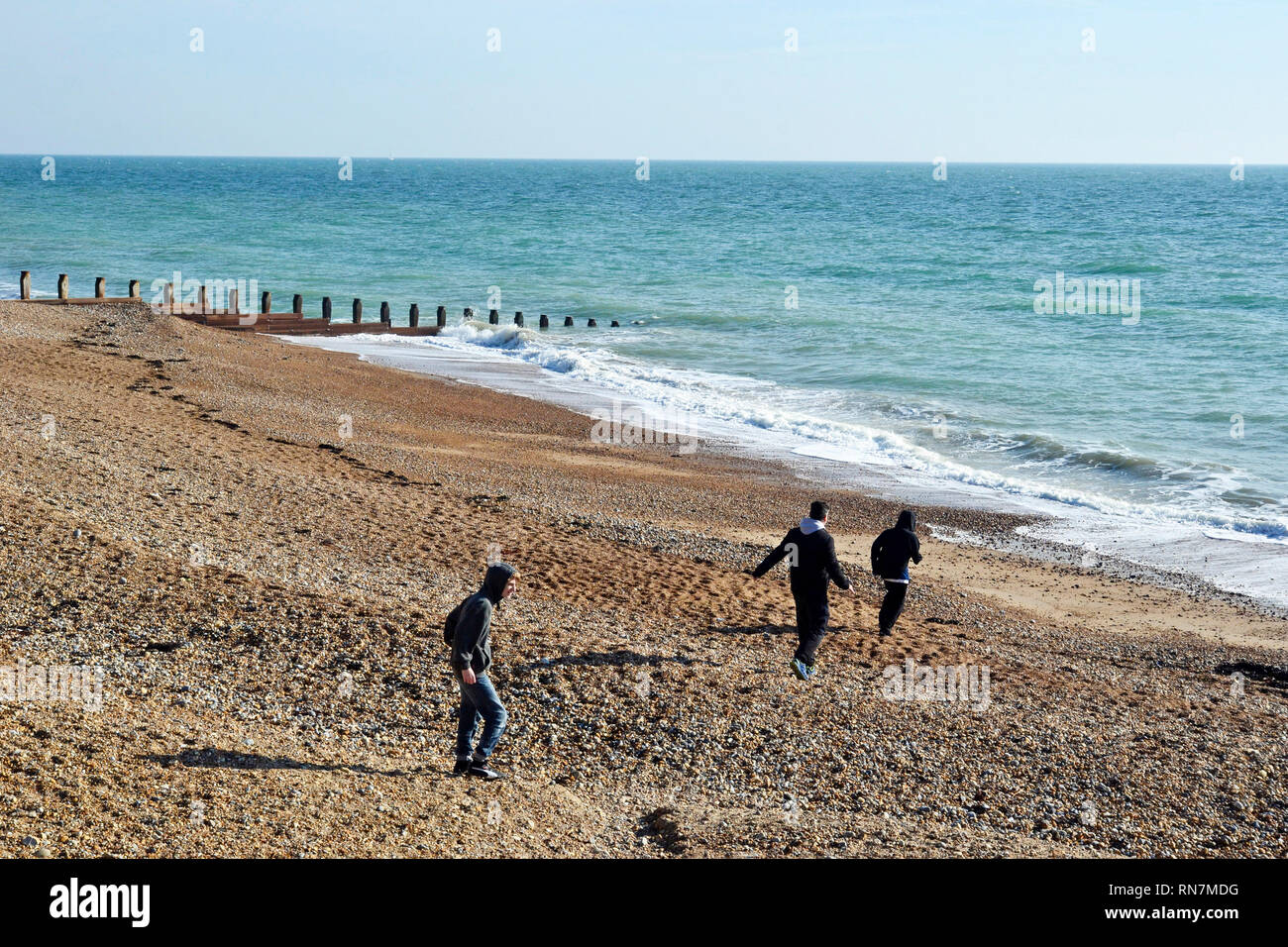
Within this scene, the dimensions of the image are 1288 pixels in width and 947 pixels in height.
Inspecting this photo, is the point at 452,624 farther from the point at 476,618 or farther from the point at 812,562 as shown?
the point at 812,562

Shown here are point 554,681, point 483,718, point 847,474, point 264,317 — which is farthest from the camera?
point 264,317

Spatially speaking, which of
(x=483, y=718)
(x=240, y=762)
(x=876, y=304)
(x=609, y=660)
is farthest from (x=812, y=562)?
(x=876, y=304)

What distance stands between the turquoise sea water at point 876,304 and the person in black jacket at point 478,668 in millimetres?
15221

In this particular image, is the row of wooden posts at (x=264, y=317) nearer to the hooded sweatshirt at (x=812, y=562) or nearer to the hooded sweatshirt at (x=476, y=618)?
the hooded sweatshirt at (x=812, y=562)

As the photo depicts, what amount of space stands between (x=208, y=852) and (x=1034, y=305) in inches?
1706

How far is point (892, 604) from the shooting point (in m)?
12.6

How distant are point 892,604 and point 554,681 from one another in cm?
420

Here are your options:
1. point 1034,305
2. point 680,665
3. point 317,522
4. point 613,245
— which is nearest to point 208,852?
point 680,665

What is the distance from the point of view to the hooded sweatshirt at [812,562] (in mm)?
11234

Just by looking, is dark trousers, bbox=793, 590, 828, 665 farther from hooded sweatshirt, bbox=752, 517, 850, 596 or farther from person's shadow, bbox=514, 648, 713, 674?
person's shadow, bbox=514, 648, 713, 674

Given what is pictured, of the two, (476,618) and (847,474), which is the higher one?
(476,618)

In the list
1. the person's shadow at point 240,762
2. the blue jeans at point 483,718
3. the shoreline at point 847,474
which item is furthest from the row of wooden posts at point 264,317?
the blue jeans at point 483,718

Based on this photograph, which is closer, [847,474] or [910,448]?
[847,474]

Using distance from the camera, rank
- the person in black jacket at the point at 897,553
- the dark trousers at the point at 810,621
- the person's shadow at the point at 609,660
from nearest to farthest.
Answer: the person's shadow at the point at 609,660, the dark trousers at the point at 810,621, the person in black jacket at the point at 897,553
